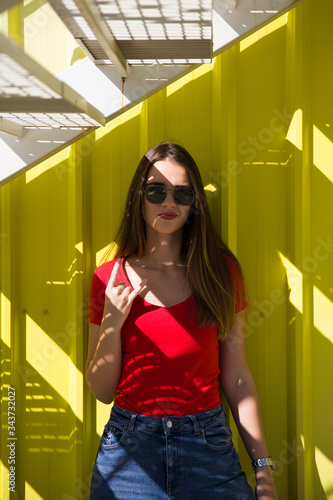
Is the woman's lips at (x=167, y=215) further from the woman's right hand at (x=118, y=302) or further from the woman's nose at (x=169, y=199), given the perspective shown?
the woman's right hand at (x=118, y=302)

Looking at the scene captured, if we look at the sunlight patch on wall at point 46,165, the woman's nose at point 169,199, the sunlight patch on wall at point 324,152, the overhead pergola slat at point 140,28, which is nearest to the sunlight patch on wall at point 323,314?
the sunlight patch on wall at point 324,152

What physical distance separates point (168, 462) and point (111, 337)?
61 centimetres

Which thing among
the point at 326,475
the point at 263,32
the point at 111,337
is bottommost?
the point at 326,475

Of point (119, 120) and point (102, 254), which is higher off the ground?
point (119, 120)

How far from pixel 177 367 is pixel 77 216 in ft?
3.53

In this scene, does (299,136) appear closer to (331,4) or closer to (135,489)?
(331,4)

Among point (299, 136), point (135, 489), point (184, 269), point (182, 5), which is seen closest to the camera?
point (182, 5)

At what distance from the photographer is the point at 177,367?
8.00 ft

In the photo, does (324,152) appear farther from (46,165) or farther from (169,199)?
(46,165)

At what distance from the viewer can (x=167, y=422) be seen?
2.35 metres

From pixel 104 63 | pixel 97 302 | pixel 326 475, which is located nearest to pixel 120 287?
pixel 97 302

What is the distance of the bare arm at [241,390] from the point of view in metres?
2.62

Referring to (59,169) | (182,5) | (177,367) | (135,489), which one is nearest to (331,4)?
(182,5)

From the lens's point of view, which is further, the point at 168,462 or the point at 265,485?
the point at 265,485
